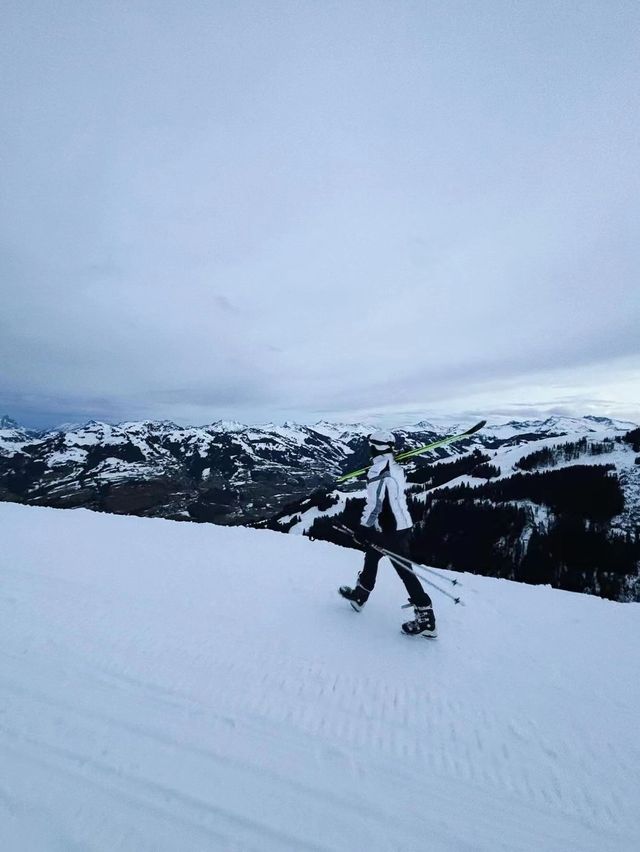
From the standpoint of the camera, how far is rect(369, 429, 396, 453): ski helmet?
260 inches

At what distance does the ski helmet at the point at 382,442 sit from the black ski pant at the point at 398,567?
4.67 ft

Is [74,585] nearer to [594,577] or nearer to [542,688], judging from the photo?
[542,688]

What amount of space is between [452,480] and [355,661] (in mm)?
124265

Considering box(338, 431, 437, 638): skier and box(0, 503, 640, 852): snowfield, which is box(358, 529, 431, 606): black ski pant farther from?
box(0, 503, 640, 852): snowfield

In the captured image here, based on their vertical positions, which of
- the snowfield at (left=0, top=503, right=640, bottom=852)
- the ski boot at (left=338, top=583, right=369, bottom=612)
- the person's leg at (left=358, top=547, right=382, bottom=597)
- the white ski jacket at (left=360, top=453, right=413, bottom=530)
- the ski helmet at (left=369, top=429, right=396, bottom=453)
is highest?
the ski helmet at (left=369, top=429, right=396, bottom=453)

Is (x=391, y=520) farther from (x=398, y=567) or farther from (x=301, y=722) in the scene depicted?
(x=301, y=722)

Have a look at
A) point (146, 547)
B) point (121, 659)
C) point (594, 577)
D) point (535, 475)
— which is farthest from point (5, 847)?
point (535, 475)

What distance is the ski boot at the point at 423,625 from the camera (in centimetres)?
602

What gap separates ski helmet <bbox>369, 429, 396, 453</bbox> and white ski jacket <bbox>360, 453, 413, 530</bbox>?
180 mm

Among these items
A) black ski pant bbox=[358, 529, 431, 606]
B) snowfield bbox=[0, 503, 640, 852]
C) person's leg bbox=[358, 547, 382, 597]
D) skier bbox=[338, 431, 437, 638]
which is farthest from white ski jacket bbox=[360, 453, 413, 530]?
snowfield bbox=[0, 503, 640, 852]

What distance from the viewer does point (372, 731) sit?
4.05 meters

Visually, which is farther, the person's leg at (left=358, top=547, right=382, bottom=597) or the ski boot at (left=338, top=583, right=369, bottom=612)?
the ski boot at (left=338, top=583, right=369, bottom=612)

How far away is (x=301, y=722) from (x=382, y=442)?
4121 millimetres

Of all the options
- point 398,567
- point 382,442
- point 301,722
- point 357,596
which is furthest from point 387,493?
point 301,722
